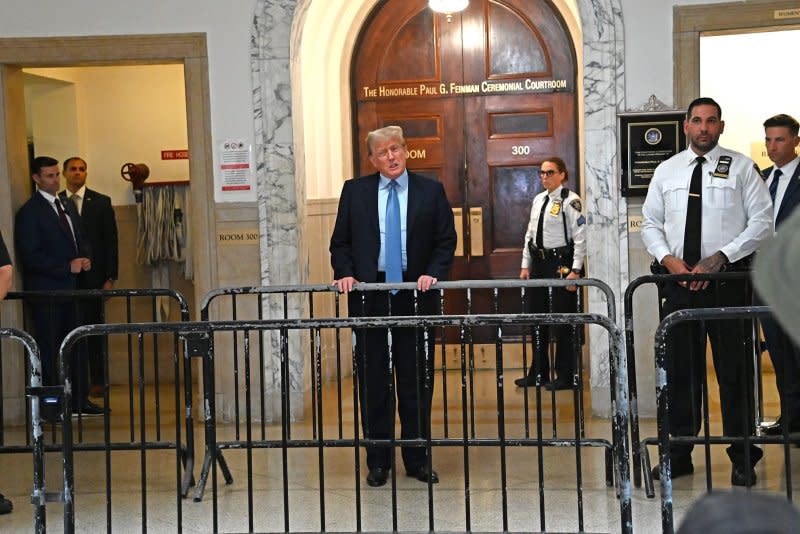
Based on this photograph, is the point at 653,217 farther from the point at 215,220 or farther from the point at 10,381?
the point at 10,381

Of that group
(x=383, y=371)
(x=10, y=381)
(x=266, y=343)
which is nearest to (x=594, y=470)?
(x=383, y=371)

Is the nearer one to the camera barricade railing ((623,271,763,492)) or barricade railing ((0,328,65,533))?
barricade railing ((0,328,65,533))

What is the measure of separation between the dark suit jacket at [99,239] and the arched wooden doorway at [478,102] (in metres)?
2.36

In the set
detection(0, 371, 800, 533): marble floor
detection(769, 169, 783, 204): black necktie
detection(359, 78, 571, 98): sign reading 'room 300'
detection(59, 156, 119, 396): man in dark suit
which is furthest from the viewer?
detection(359, 78, 571, 98): sign reading 'room 300'

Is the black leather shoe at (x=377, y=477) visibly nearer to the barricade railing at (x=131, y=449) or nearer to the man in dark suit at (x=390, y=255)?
the man in dark suit at (x=390, y=255)

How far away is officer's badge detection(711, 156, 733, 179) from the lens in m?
6.38

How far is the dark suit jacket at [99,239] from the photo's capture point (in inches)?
388

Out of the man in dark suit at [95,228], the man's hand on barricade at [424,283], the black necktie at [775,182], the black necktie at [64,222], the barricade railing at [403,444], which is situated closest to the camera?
the barricade railing at [403,444]

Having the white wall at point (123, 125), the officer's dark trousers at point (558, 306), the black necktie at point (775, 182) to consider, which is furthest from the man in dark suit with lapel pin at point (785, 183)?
the white wall at point (123, 125)

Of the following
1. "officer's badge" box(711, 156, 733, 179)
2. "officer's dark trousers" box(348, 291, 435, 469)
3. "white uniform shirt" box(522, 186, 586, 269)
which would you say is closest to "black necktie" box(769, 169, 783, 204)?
"officer's badge" box(711, 156, 733, 179)

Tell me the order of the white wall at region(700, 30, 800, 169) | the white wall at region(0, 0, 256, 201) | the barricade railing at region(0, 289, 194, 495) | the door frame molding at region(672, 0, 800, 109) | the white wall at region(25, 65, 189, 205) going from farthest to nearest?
the white wall at region(700, 30, 800, 169), the white wall at region(25, 65, 189, 205), the white wall at region(0, 0, 256, 201), the door frame molding at region(672, 0, 800, 109), the barricade railing at region(0, 289, 194, 495)

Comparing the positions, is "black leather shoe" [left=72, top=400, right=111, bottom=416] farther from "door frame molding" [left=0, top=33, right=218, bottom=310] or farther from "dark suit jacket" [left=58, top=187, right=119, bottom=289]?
"door frame molding" [left=0, top=33, right=218, bottom=310]

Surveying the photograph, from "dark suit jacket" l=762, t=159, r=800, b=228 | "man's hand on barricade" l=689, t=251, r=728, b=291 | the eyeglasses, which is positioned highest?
the eyeglasses

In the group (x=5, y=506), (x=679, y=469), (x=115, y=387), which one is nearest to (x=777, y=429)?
(x=679, y=469)
